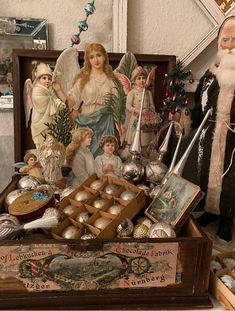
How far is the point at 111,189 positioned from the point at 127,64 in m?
0.37

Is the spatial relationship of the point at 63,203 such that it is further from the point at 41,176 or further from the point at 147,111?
the point at 147,111

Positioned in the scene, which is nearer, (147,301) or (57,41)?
(147,301)

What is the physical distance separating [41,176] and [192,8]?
680 millimetres

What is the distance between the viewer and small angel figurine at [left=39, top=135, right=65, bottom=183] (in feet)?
2.63

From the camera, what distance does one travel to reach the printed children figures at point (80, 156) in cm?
87

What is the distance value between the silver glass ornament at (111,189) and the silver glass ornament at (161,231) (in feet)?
0.53

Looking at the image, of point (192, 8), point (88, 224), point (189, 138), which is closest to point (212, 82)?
point (189, 138)

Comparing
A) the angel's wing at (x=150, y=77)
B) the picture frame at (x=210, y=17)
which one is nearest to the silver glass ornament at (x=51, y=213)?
the angel's wing at (x=150, y=77)

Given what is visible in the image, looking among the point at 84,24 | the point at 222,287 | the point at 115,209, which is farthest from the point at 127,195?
the point at 84,24

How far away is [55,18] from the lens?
93 centimetres

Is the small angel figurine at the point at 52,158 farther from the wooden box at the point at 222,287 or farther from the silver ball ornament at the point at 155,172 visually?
the wooden box at the point at 222,287

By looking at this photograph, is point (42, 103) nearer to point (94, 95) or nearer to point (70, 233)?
point (94, 95)

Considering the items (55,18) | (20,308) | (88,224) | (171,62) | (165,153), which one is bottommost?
(20,308)

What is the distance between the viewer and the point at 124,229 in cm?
62
